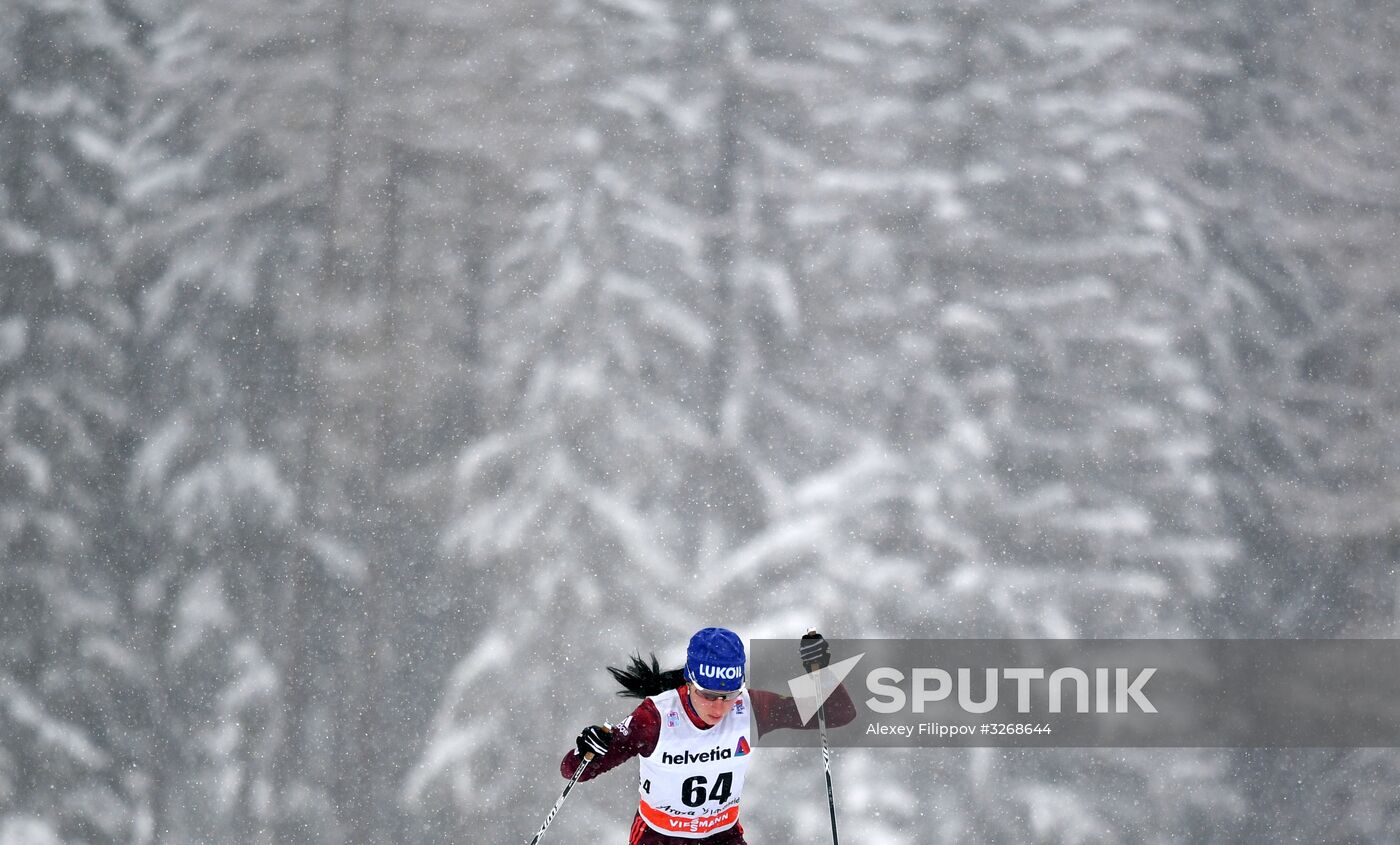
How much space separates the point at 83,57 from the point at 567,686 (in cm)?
222

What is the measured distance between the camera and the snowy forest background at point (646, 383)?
3.18 meters

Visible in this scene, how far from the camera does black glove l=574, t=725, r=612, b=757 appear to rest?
228cm

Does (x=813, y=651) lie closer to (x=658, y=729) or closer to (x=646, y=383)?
(x=658, y=729)

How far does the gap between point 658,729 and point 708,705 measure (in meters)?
0.12

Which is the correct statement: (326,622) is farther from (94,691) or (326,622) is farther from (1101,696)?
(1101,696)

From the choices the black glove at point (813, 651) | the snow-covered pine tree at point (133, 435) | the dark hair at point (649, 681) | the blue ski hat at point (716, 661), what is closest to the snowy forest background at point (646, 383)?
the snow-covered pine tree at point (133, 435)

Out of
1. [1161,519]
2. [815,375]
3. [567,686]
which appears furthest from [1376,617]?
[567,686]

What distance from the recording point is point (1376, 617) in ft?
10.7

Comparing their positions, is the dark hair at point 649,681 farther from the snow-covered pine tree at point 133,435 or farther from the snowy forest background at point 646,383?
the snow-covered pine tree at point 133,435

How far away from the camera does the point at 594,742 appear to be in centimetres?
228

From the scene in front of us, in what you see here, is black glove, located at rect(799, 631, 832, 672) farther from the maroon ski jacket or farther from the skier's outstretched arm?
the skier's outstretched arm

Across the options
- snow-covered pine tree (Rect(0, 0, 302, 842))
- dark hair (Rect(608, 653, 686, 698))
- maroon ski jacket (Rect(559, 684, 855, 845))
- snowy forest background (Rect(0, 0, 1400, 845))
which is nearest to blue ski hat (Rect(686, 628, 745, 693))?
maroon ski jacket (Rect(559, 684, 855, 845))

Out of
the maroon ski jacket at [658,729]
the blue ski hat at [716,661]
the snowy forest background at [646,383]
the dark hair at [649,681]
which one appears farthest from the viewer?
the snowy forest background at [646,383]

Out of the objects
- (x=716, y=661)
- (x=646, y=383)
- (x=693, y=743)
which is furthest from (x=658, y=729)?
(x=646, y=383)
